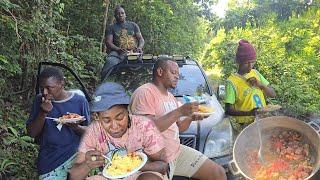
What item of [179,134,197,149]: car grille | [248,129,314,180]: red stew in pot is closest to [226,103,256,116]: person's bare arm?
[179,134,197,149]: car grille

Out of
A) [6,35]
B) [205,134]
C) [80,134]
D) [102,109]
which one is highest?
[6,35]

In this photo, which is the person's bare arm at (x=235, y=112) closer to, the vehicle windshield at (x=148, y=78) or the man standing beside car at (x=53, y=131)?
the vehicle windshield at (x=148, y=78)

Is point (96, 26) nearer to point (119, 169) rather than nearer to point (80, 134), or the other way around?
point (80, 134)

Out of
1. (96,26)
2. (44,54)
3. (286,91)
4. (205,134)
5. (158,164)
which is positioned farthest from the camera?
(96,26)

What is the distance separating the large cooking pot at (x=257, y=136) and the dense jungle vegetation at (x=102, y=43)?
3.00 ft

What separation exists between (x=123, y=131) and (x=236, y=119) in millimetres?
2220

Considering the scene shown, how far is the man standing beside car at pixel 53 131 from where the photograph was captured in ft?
11.7

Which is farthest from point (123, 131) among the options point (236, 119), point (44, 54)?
point (44, 54)

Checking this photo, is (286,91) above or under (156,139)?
under

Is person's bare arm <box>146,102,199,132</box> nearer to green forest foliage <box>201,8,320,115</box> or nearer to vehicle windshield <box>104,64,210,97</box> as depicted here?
vehicle windshield <box>104,64,210,97</box>

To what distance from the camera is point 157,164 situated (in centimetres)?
305

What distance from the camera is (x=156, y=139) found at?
3.13 metres

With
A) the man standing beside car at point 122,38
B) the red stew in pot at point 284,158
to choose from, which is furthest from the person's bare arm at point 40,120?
the man standing beside car at point 122,38

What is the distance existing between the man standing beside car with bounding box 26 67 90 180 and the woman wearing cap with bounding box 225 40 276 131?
1861 millimetres
